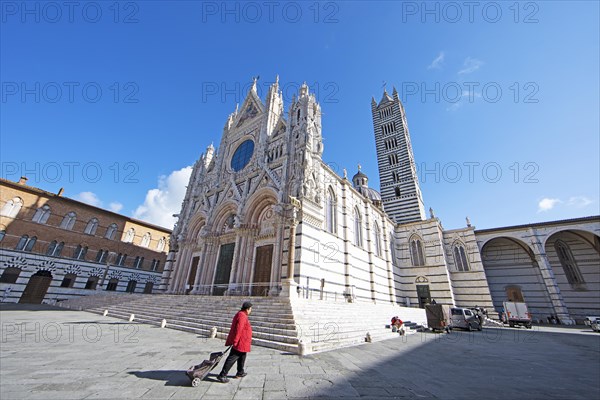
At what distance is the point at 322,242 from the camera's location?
15555 mm

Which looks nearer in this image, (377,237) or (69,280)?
(69,280)

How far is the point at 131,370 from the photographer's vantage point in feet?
14.4

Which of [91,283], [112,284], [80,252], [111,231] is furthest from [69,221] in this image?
[112,284]

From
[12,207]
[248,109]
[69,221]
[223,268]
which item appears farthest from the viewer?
[248,109]

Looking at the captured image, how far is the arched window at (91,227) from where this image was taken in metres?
25.0

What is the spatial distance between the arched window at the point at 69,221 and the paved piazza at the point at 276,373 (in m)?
21.3

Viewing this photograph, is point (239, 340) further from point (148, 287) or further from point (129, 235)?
point (129, 235)

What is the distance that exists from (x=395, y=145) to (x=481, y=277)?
20.2 metres

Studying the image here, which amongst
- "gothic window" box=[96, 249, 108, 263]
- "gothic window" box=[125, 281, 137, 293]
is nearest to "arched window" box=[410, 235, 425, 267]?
"gothic window" box=[125, 281, 137, 293]

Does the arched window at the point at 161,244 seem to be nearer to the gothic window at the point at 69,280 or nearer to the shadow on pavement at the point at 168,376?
the gothic window at the point at 69,280

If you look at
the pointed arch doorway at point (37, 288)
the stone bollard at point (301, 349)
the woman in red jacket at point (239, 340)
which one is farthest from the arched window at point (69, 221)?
the woman in red jacket at point (239, 340)

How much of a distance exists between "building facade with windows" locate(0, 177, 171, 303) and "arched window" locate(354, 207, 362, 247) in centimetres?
2501

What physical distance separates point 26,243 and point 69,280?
4.85 meters

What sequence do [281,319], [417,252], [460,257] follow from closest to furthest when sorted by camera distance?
1. [281,319]
2. [460,257]
3. [417,252]
